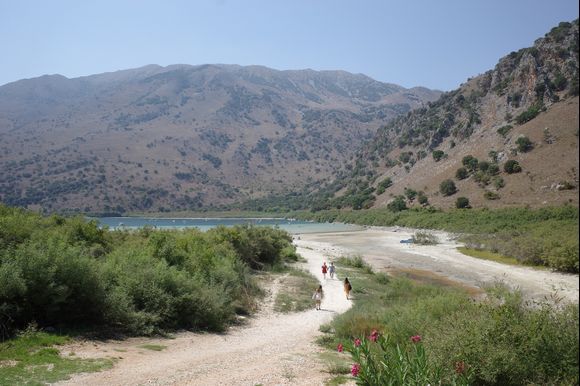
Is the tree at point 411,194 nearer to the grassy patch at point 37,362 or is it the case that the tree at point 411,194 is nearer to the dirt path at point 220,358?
the dirt path at point 220,358

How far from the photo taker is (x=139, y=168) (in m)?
192

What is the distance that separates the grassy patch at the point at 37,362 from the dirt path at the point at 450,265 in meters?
16.4

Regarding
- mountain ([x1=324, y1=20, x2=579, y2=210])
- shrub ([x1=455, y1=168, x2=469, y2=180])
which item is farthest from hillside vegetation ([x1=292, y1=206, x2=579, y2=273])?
shrub ([x1=455, y1=168, x2=469, y2=180])

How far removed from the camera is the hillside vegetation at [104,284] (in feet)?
42.9

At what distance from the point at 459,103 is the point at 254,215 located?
7786 centimetres

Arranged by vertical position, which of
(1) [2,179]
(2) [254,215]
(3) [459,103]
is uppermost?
(3) [459,103]

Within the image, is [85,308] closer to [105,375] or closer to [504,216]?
[105,375]

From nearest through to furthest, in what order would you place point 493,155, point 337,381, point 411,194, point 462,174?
point 337,381, point 493,155, point 462,174, point 411,194

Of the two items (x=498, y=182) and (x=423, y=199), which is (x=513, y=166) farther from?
(x=423, y=199)

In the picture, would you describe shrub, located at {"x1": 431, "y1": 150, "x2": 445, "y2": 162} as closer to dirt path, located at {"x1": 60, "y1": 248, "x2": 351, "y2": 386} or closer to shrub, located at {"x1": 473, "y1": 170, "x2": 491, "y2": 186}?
shrub, located at {"x1": 473, "y1": 170, "x2": 491, "y2": 186}

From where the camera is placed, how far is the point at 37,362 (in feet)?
35.1

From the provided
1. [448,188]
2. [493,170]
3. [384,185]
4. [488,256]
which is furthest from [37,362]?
[384,185]

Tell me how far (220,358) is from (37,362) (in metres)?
4.79

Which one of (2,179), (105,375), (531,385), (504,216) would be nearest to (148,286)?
(105,375)
